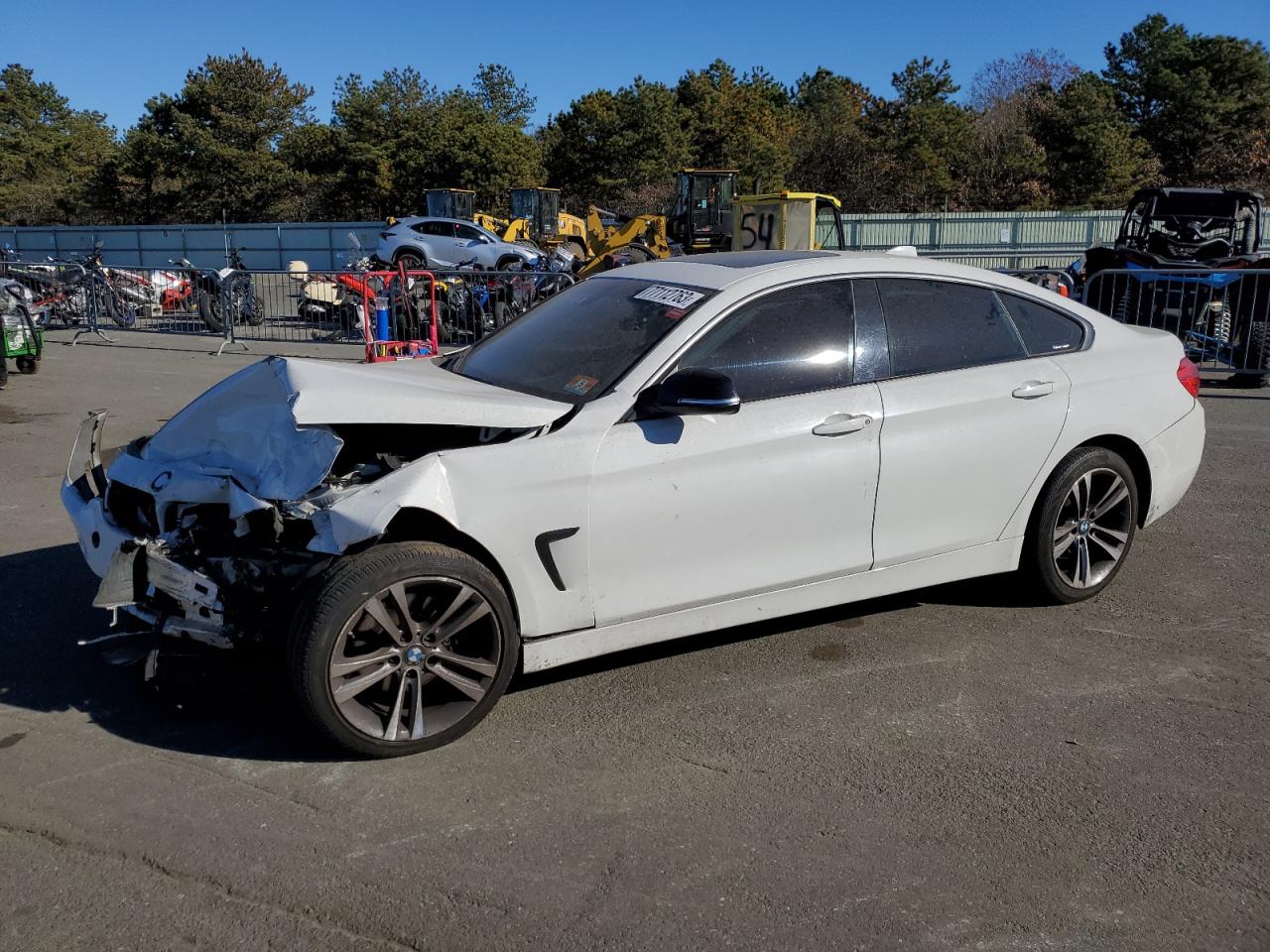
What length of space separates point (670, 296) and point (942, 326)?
1238 mm

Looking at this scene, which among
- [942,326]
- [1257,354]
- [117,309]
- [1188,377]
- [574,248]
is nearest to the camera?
[942,326]

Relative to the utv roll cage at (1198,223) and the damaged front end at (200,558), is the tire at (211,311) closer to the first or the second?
the utv roll cage at (1198,223)

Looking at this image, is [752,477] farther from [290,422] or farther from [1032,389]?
[290,422]

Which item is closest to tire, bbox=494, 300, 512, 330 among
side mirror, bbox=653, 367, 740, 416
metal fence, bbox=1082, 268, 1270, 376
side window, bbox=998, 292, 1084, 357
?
metal fence, bbox=1082, 268, 1270, 376

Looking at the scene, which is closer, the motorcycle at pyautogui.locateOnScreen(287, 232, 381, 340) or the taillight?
the taillight

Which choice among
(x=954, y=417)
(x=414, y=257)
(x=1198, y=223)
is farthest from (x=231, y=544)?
(x=414, y=257)

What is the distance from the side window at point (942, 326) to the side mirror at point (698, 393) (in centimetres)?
99

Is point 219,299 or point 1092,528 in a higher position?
point 219,299

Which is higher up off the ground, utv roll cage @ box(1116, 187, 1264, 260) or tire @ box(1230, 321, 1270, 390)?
utv roll cage @ box(1116, 187, 1264, 260)

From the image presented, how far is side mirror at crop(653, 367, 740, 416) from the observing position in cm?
392

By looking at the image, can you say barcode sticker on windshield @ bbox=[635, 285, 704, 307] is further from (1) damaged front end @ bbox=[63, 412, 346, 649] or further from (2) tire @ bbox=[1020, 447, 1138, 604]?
(2) tire @ bbox=[1020, 447, 1138, 604]

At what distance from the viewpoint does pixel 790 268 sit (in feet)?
15.0

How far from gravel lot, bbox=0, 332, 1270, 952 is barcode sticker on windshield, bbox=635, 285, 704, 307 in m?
1.49

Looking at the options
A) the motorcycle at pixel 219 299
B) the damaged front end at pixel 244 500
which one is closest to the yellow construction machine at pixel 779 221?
the motorcycle at pixel 219 299
